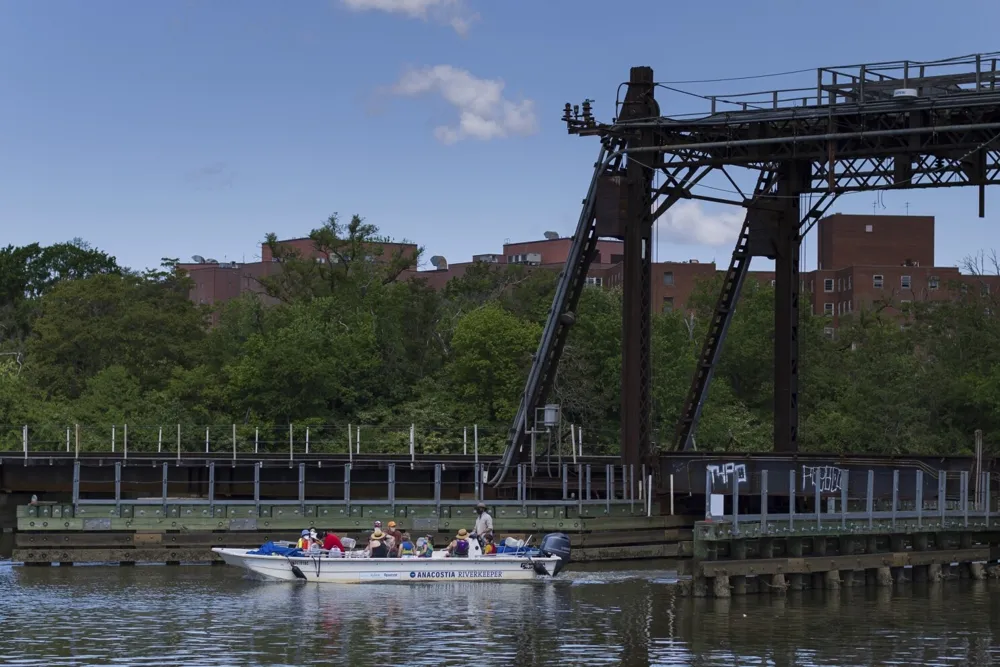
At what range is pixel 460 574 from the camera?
47281 millimetres

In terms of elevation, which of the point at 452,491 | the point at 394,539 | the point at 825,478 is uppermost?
the point at 825,478

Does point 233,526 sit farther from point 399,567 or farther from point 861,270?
point 861,270

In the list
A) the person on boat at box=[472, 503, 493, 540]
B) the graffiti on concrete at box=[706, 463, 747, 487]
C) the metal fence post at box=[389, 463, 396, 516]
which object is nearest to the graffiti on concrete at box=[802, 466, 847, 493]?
the graffiti on concrete at box=[706, 463, 747, 487]

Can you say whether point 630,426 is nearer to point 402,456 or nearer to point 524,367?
point 402,456

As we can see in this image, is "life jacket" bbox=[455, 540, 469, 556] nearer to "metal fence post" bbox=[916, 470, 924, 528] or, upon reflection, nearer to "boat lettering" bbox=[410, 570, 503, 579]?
"boat lettering" bbox=[410, 570, 503, 579]

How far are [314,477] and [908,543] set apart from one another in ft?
90.7

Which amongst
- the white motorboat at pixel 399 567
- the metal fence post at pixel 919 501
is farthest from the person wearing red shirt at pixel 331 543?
the metal fence post at pixel 919 501

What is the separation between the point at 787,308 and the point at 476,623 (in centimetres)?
2377

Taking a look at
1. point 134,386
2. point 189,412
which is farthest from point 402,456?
point 134,386

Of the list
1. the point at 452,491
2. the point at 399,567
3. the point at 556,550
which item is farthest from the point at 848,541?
the point at 452,491

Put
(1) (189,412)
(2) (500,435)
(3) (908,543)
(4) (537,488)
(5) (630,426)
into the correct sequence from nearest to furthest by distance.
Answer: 1. (3) (908,543)
2. (5) (630,426)
3. (4) (537,488)
4. (2) (500,435)
5. (1) (189,412)

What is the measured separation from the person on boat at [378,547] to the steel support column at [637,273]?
1150cm

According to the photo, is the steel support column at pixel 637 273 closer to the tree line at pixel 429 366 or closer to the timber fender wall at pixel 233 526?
the timber fender wall at pixel 233 526

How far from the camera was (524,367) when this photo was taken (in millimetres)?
92375
